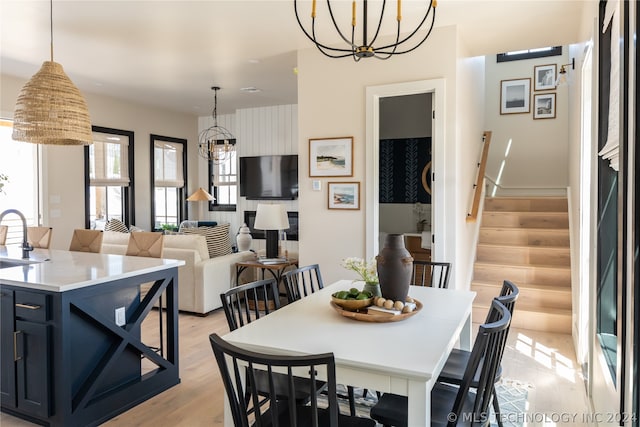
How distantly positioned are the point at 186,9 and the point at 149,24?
54 cm

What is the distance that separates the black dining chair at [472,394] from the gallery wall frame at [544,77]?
6.08 meters

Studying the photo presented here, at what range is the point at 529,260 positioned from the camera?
508 cm

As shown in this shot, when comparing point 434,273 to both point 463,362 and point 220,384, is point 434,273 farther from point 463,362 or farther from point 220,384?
point 220,384

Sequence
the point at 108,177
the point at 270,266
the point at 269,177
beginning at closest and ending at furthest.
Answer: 1. the point at 270,266
2. the point at 108,177
3. the point at 269,177

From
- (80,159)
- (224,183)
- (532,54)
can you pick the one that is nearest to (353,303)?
(80,159)

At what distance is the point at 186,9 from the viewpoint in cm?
356

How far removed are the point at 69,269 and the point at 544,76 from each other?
6.98 metres

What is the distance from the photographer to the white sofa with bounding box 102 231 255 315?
480 centimetres

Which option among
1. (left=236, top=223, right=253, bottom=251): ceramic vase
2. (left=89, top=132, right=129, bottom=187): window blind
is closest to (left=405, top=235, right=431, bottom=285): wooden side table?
(left=236, top=223, right=253, bottom=251): ceramic vase

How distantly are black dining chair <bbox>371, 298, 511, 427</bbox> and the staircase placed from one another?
9.10 ft

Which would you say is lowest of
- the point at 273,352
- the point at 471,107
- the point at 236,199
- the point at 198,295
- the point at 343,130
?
the point at 198,295

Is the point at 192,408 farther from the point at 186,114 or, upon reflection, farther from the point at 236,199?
the point at 186,114

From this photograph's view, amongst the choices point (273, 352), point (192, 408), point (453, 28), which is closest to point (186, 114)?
point (453, 28)

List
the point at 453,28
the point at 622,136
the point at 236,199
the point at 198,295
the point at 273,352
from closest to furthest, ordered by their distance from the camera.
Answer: the point at 622,136, the point at 273,352, the point at 453,28, the point at 198,295, the point at 236,199
